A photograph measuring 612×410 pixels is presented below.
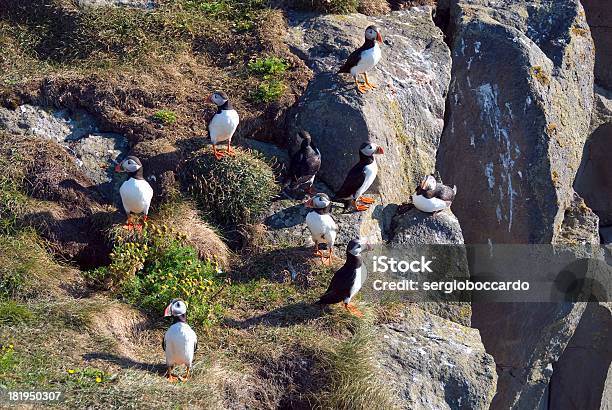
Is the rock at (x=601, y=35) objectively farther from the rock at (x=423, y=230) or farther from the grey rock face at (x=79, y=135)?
the grey rock face at (x=79, y=135)

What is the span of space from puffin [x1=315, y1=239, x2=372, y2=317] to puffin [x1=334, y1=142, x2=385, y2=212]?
1.05 meters

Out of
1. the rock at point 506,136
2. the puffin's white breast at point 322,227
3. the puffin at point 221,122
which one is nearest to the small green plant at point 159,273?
the puffin's white breast at point 322,227

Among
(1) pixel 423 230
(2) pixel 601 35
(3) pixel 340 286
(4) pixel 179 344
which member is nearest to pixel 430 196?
(1) pixel 423 230

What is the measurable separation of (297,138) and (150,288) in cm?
252

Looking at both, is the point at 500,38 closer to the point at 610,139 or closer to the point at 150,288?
the point at 610,139

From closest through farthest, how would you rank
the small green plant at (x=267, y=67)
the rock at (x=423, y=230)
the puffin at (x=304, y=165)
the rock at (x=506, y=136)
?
the puffin at (x=304, y=165) → the rock at (x=423, y=230) → the small green plant at (x=267, y=67) → the rock at (x=506, y=136)

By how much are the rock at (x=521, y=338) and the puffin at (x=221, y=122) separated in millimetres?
3964

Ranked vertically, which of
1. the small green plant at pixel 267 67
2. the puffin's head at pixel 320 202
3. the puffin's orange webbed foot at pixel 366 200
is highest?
the small green plant at pixel 267 67

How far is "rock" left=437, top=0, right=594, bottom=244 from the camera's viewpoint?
1070 centimetres

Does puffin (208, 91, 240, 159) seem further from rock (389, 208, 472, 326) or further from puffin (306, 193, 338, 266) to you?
rock (389, 208, 472, 326)

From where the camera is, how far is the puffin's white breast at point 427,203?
9.01 meters

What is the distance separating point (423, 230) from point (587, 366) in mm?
4505

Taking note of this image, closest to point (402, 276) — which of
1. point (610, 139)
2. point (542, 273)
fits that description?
point (542, 273)

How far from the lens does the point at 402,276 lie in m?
8.55
